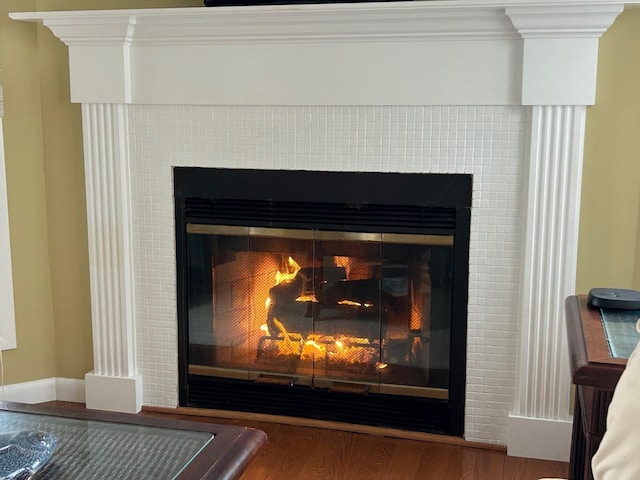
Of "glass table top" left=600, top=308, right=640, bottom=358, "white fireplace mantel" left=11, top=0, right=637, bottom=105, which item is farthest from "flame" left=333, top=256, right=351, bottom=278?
"glass table top" left=600, top=308, right=640, bottom=358

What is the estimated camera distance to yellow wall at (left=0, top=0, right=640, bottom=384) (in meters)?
2.70

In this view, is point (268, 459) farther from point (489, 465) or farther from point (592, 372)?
point (592, 372)

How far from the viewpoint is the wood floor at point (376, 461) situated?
2676 mm

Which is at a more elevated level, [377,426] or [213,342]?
[213,342]

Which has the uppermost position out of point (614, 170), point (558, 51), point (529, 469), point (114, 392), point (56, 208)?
point (558, 51)

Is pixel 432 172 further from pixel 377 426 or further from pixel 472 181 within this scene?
pixel 377 426

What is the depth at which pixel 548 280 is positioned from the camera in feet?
8.93

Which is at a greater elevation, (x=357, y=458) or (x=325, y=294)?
(x=325, y=294)

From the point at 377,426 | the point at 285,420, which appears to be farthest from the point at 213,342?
the point at 377,426

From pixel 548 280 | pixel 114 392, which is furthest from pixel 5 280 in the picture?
pixel 548 280

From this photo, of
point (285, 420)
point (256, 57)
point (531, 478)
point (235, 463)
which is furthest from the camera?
point (285, 420)

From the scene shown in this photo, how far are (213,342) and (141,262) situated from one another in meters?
0.43

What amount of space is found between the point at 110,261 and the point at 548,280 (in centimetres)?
166

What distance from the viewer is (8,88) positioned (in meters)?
3.11
